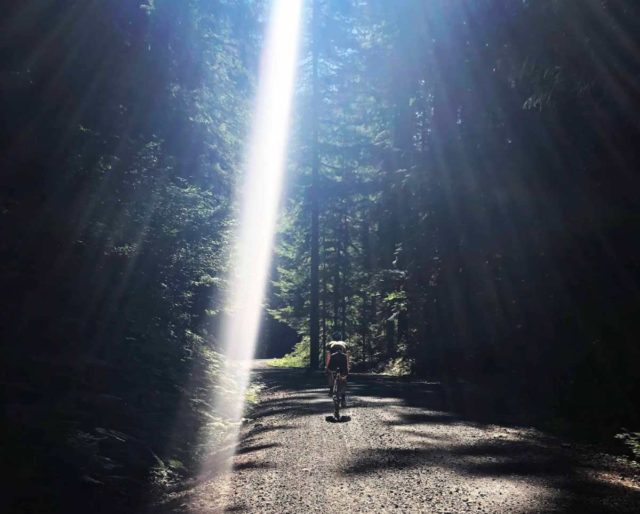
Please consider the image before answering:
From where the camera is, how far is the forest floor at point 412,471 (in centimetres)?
640

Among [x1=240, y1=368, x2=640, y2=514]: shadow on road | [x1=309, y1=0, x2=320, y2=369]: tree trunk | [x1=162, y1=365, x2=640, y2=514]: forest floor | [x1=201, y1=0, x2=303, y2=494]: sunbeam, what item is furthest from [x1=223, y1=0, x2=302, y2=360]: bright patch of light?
[x1=162, y1=365, x2=640, y2=514]: forest floor

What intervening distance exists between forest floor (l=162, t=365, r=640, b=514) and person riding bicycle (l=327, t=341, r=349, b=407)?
27.2 inches

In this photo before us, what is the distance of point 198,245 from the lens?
45.0ft

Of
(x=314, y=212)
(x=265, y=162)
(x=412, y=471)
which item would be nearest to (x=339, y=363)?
(x=412, y=471)

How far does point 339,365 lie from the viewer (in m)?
13.2

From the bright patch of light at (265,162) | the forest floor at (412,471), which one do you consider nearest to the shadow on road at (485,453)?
the forest floor at (412,471)

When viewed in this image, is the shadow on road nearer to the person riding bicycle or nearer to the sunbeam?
the person riding bicycle

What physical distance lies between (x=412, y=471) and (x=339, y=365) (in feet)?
18.0

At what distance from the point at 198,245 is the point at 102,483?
7101 millimetres

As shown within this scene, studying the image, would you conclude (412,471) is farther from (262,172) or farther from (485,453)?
(262,172)

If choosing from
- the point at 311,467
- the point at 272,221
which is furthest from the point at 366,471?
the point at 272,221

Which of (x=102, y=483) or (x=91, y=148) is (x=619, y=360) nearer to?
(x=102, y=483)

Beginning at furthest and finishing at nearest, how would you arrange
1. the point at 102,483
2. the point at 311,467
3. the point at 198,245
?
1. the point at 198,245
2. the point at 311,467
3. the point at 102,483

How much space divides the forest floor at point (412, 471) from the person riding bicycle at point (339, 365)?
2.26 ft
